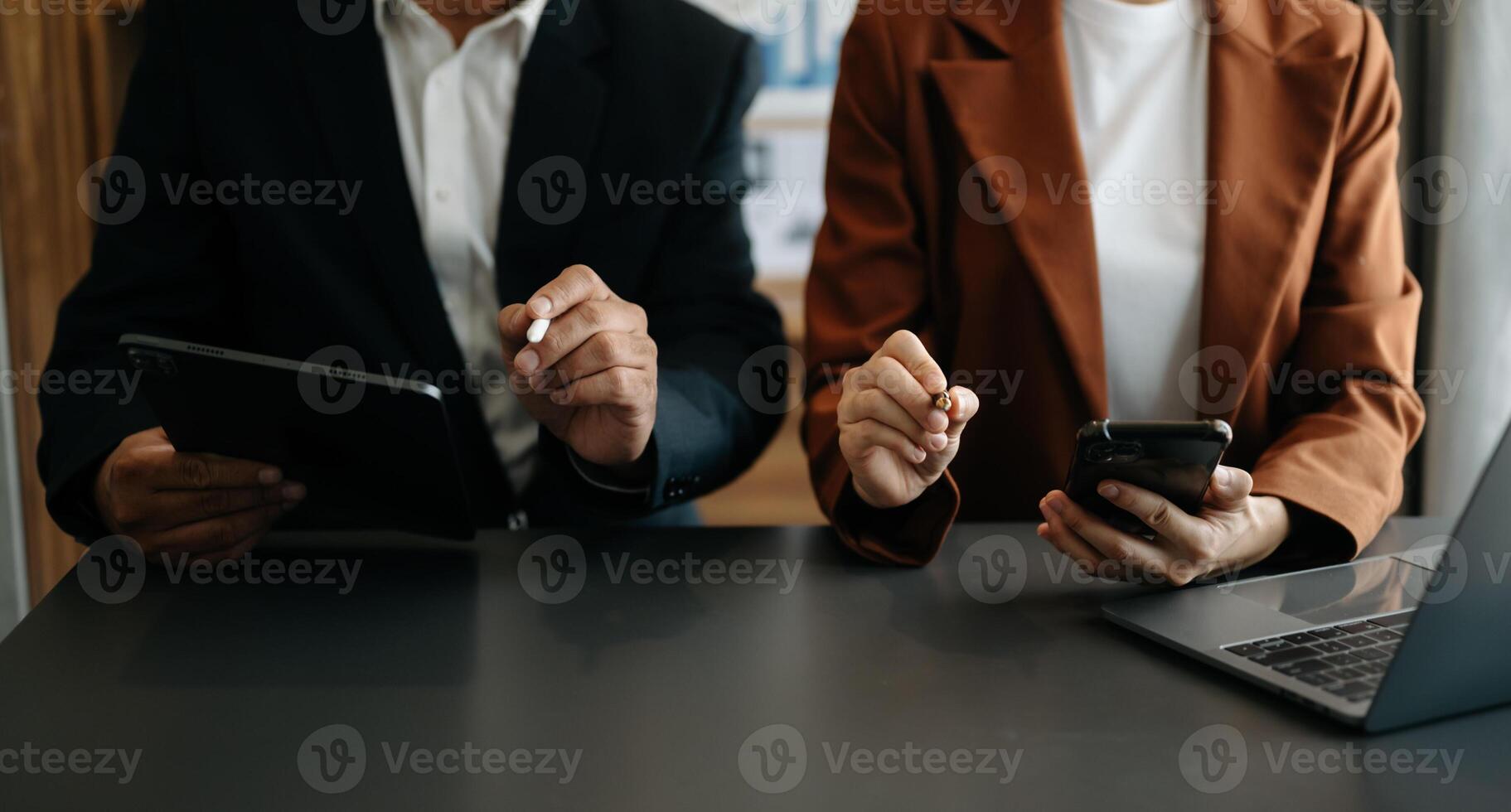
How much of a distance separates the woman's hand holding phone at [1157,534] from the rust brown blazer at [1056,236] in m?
0.28

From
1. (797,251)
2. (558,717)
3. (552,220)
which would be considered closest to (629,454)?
(552,220)

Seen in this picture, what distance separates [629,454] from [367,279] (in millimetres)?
403

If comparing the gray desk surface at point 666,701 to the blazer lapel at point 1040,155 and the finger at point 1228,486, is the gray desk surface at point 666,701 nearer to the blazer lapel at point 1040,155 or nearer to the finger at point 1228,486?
the finger at point 1228,486

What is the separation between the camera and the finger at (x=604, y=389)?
98 centimetres

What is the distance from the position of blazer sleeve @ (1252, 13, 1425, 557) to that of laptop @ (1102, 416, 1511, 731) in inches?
3.7

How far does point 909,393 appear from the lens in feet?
2.89

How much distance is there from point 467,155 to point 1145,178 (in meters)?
0.74

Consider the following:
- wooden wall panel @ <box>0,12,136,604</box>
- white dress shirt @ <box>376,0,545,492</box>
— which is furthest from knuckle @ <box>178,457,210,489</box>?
wooden wall panel @ <box>0,12,136,604</box>

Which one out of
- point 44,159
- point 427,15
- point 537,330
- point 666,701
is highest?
point 427,15

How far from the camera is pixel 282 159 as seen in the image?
1.26 m

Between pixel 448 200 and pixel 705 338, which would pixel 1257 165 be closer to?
pixel 705 338

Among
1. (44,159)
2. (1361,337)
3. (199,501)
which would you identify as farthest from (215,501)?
(44,159)

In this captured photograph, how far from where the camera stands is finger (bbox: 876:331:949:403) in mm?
870

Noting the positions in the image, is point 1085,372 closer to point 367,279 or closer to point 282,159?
point 367,279
